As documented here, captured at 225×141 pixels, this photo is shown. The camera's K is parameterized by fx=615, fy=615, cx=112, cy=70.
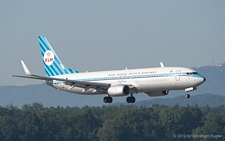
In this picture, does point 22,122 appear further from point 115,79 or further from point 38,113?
point 115,79

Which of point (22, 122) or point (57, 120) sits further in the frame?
point (57, 120)

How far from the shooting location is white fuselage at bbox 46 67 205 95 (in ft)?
265

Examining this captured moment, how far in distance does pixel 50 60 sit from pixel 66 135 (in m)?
87.2

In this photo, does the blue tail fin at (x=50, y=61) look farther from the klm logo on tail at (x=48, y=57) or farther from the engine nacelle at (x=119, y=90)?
the engine nacelle at (x=119, y=90)

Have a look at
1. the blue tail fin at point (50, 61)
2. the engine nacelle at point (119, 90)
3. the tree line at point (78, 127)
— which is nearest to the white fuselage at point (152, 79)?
the engine nacelle at point (119, 90)

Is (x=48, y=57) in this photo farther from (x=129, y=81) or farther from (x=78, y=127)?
(x=78, y=127)

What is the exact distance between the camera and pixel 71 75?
9319 centimetres

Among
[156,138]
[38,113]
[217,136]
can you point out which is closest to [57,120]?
[38,113]

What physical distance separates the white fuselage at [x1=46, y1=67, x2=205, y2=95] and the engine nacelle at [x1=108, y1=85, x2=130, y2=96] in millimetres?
1013

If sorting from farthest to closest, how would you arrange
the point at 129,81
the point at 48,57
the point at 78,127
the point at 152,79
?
the point at 78,127
the point at 48,57
the point at 129,81
the point at 152,79

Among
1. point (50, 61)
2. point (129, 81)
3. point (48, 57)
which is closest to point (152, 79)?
point (129, 81)

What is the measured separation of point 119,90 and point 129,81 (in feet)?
8.58

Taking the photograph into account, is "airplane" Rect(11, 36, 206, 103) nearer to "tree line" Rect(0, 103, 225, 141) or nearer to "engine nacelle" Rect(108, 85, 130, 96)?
"engine nacelle" Rect(108, 85, 130, 96)

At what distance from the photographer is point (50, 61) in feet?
325
